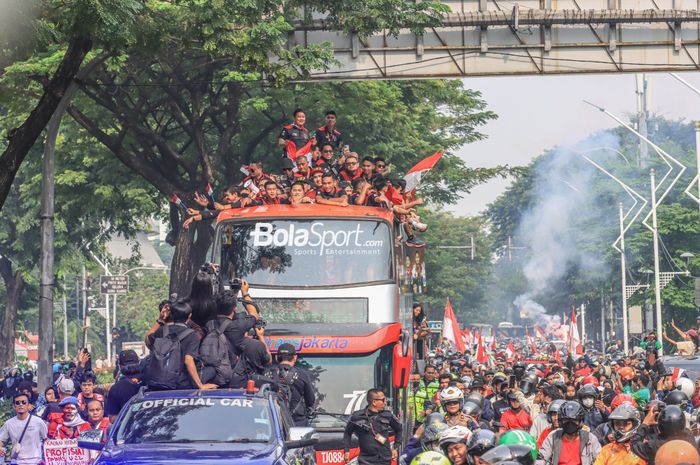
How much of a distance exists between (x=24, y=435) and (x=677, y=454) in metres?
10.9

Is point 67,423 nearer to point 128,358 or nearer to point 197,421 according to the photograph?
point 128,358

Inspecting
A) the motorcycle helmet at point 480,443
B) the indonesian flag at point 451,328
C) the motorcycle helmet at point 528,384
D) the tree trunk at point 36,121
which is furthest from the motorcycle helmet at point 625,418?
the indonesian flag at point 451,328

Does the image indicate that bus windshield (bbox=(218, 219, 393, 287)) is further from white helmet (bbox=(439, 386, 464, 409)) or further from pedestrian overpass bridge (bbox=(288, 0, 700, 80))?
pedestrian overpass bridge (bbox=(288, 0, 700, 80))

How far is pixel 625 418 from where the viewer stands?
39.6 feet

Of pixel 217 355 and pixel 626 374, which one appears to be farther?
pixel 626 374

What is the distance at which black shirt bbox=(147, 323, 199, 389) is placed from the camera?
14.1 m

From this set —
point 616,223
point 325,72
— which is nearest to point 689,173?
point 616,223

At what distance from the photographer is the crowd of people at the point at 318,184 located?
68.3 ft

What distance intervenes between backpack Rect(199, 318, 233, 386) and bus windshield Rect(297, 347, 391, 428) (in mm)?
4543

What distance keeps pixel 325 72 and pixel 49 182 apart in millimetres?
6056

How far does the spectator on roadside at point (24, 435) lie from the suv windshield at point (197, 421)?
4469 millimetres

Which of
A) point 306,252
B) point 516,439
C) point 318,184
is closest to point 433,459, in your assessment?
point 516,439

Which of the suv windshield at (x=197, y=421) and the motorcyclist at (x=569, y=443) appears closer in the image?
the suv windshield at (x=197, y=421)

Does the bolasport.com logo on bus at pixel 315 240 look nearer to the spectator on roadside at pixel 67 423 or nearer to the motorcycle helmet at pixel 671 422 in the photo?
the spectator on roadside at pixel 67 423
